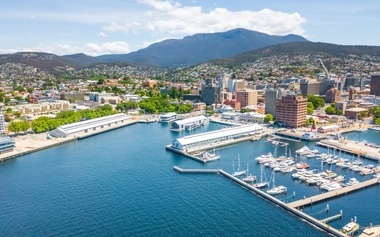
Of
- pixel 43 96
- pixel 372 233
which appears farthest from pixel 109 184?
pixel 43 96

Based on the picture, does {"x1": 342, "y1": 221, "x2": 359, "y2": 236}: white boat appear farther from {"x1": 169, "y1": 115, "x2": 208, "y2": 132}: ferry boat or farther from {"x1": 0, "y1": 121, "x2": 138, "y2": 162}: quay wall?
{"x1": 169, "y1": 115, "x2": 208, "y2": 132}: ferry boat

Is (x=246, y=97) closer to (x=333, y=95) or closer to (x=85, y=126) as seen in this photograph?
(x=333, y=95)

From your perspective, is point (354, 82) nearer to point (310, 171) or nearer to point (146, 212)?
point (310, 171)

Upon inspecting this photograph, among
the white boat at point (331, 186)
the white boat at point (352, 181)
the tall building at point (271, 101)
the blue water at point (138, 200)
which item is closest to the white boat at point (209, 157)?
the blue water at point (138, 200)

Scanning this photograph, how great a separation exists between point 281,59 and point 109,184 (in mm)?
97114

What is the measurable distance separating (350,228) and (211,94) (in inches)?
1564

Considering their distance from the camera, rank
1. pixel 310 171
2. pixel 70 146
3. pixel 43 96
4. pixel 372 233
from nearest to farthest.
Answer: pixel 372 233 → pixel 310 171 → pixel 70 146 → pixel 43 96

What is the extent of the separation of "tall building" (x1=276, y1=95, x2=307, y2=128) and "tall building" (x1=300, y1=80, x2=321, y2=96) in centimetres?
2166

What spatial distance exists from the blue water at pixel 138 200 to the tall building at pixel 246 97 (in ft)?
79.3

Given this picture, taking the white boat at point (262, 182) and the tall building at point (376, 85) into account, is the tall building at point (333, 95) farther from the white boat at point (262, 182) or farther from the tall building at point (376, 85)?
the white boat at point (262, 182)

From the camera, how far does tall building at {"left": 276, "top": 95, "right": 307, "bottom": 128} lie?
34562mm

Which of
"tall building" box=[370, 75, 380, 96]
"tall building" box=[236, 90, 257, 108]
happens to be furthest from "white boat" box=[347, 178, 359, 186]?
"tall building" box=[370, 75, 380, 96]

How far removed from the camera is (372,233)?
43.9 ft

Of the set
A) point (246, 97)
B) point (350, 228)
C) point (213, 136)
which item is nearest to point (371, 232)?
point (350, 228)
